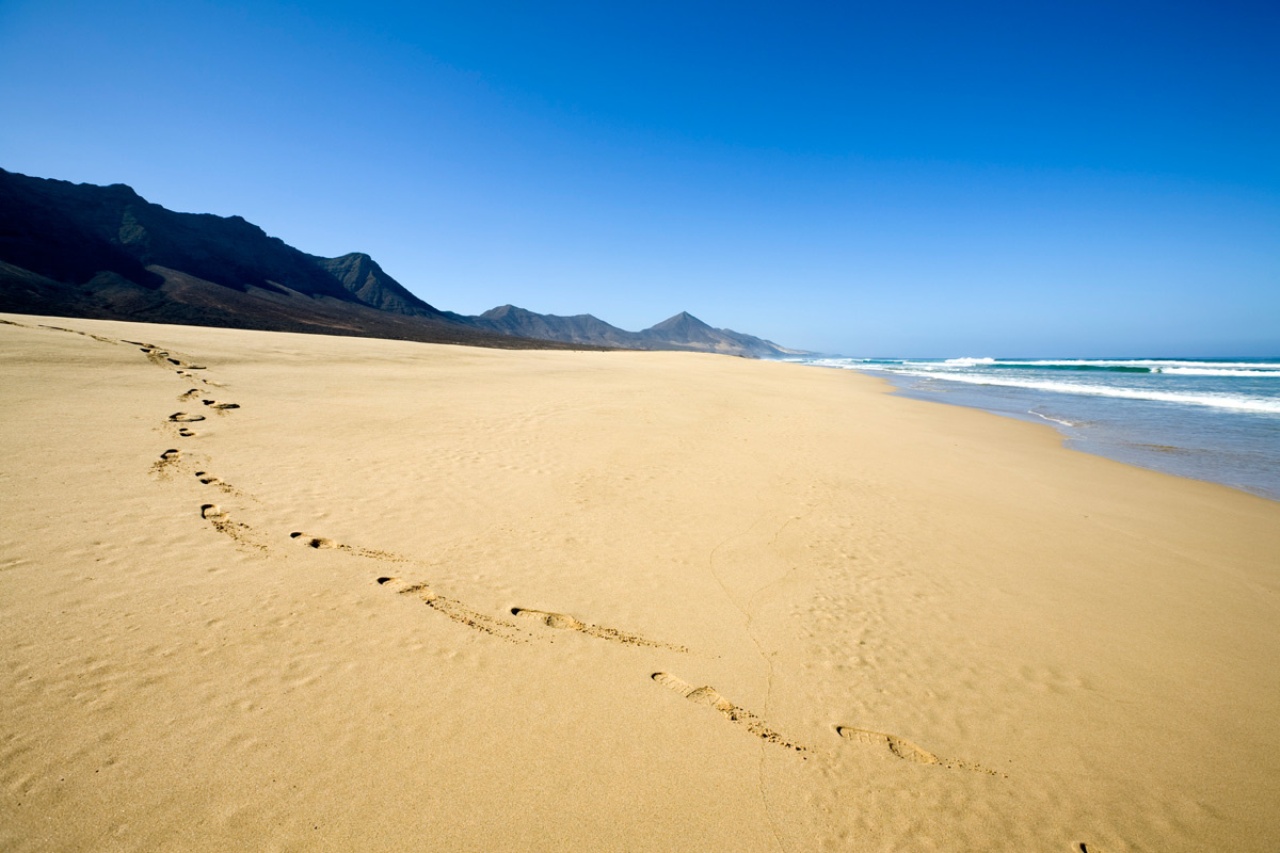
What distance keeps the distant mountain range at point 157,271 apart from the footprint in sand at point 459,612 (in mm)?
55657

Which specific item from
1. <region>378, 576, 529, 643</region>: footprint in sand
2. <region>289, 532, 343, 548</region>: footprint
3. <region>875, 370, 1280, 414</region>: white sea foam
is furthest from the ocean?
<region>289, 532, 343, 548</region>: footprint

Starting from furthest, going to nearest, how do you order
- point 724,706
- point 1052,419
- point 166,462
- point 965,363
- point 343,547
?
point 965,363
point 1052,419
point 166,462
point 343,547
point 724,706

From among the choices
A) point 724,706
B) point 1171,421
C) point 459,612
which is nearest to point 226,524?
point 459,612

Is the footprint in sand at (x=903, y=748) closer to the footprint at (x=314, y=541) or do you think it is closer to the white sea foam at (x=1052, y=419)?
the footprint at (x=314, y=541)

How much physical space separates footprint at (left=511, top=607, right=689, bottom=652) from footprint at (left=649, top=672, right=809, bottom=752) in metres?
0.37

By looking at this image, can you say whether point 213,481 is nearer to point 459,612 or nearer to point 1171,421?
point 459,612

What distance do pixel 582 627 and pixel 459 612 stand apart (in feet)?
3.56

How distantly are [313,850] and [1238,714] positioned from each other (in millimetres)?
6452

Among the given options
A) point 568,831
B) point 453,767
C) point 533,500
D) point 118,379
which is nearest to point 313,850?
point 453,767

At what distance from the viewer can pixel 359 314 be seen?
84.9 metres

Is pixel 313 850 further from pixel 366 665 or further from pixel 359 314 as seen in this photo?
pixel 359 314

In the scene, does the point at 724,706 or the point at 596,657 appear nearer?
the point at 724,706

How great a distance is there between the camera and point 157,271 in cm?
7275

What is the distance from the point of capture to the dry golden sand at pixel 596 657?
2.74 meters
